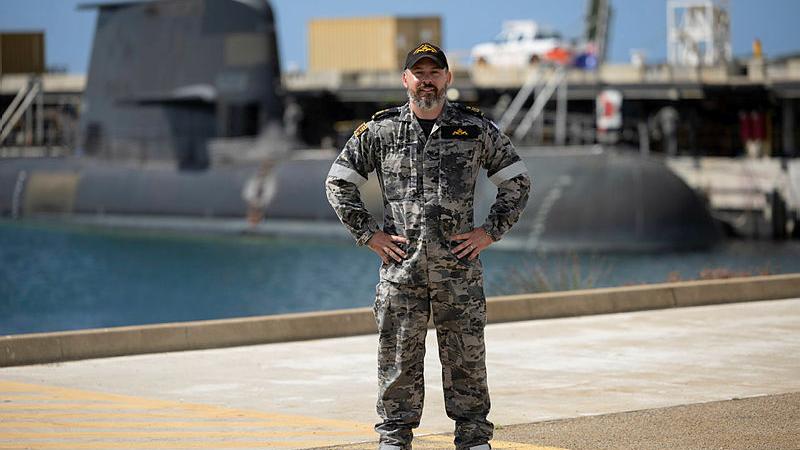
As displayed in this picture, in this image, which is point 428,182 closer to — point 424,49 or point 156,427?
point 424,49

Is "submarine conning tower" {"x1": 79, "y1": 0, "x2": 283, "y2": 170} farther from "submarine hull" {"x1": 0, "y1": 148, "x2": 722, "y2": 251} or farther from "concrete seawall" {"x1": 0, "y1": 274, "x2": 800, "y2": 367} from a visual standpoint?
"concrete seawall" {"x1": 0, "y1": 274, "x2": 800, "y2": 367}

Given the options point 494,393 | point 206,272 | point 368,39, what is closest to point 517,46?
point 368,39

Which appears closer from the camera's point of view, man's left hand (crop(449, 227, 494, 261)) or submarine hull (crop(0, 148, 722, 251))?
man's left hand (crop(449, 227, 494, 261))

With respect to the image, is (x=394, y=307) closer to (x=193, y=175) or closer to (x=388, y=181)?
(x=388, y=181)

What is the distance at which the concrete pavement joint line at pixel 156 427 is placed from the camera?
6.91 m

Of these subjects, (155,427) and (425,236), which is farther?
(155,427)

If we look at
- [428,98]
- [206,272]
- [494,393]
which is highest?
[428,98]

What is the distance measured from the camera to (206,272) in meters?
33.6

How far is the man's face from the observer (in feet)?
19.4

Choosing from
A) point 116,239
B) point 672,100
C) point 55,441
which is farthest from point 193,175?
point 55,441

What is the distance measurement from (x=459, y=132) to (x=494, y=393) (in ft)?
8.95

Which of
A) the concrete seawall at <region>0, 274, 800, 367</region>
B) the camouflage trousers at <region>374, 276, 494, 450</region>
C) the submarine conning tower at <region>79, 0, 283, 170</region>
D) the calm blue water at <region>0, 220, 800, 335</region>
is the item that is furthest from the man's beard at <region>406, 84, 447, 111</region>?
the submarine conning tower at <region>79, 0, 283, 170</region>

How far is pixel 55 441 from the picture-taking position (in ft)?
22.9

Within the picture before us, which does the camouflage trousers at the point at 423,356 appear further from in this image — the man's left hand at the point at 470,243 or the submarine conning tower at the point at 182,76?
the submarine conning tower at the point at 182,76
